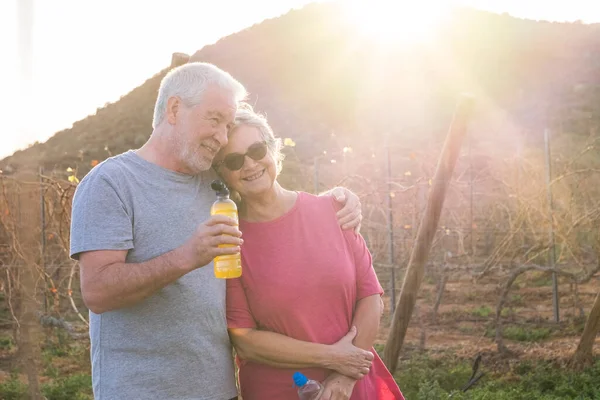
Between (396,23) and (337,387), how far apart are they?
139 feet

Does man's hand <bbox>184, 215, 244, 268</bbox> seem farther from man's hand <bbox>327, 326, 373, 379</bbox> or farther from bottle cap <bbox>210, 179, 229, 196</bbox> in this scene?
man's hand <bbox>327, 326, 373, 379</bbox>

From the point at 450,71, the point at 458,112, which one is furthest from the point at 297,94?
the point at 458,112

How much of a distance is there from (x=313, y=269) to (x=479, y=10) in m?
48.5

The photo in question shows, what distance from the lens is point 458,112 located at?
428cm

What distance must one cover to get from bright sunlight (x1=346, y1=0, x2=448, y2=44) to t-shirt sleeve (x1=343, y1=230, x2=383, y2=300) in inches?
1569

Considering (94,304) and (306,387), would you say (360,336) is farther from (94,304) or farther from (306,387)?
(94,304)

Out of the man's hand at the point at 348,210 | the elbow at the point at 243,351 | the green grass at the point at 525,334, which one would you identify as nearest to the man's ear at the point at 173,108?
the man's hand at the point at 348,210

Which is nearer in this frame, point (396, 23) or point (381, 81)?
point (381, 81)

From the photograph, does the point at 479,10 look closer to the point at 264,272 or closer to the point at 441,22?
the point at 441,22

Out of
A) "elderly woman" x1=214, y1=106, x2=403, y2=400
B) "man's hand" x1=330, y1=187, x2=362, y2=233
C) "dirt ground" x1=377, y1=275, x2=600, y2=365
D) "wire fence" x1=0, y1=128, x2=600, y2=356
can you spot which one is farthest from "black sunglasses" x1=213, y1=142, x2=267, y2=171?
"dirt ground" x1=377, y1=275, x2=600, y2=365

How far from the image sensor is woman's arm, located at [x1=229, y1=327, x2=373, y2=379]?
8.41ft

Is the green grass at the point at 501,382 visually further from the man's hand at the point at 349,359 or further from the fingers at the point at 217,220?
the fingers at the point at 217,220

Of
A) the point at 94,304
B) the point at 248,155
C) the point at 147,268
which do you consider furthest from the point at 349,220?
the point at 94,304

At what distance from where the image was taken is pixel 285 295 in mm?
2586
